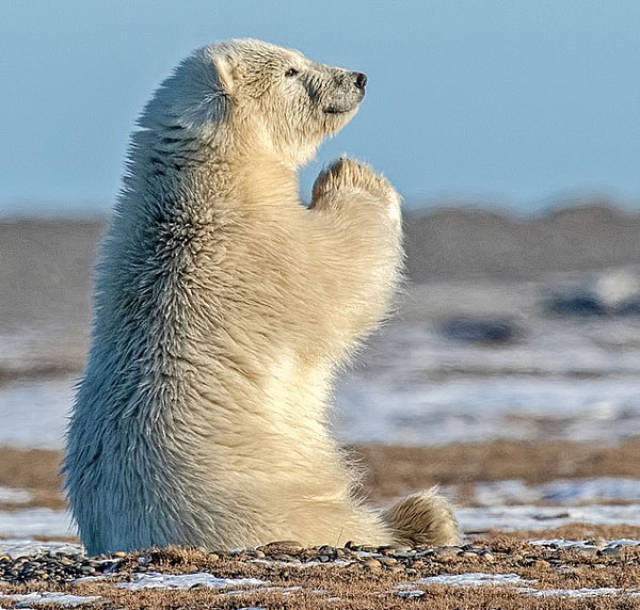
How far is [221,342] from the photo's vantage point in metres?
6.89

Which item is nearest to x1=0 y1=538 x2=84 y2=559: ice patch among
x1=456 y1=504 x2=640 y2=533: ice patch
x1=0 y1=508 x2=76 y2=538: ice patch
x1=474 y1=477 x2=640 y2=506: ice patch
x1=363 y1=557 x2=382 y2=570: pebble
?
x1=0 y1=508 x2=76 y2=538: ice patch

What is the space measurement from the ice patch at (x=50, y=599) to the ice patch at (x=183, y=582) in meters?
0.24

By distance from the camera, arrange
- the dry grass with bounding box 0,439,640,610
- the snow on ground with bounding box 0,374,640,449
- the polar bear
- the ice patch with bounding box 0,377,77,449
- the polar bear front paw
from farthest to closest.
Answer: the ice patch with bounding box 0,377,77,449
the snow on ground with bounding box 0,374,640,449
the polar bear front paw
the polar bear
the dry grass with bounding box 0,439,640,610

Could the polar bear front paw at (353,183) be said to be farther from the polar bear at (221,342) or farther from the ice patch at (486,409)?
the ice patch at (486,409)

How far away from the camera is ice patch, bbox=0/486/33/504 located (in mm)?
15582

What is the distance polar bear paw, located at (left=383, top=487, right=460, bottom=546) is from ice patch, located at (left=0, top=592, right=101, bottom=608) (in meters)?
2.12

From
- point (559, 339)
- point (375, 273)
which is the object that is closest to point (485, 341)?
point (559, 339)

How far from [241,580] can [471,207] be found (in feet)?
243

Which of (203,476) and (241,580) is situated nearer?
(241,580)

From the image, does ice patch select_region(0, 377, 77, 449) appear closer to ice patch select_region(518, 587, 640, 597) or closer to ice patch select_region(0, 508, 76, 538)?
ice patch select_region(0, 508, 76, 538)

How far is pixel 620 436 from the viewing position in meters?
24.2

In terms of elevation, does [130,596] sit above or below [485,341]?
below

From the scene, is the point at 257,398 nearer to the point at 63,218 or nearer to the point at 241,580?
the point at 241,580

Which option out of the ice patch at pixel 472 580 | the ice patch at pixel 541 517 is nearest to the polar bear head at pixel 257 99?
the ice patch at pixel 472 580
